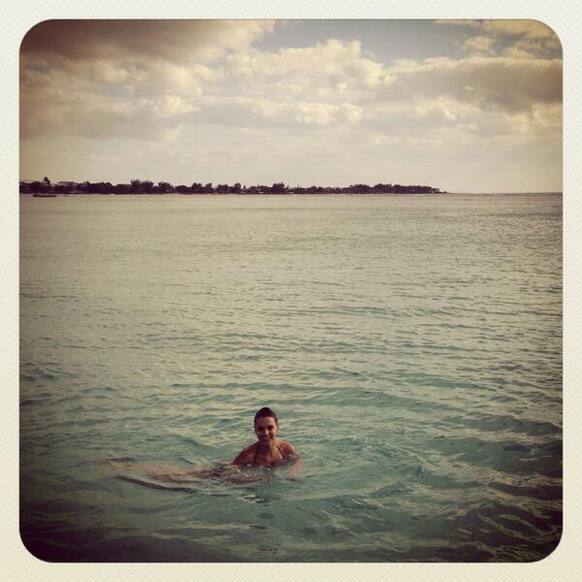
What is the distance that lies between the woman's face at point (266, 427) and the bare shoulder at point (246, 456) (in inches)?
6.6

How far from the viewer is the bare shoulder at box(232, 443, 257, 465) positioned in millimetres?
5242

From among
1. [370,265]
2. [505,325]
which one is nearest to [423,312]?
[505,325]

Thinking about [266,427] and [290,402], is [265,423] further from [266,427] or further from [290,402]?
[290,402]

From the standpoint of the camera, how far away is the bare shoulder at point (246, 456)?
5.24 meters

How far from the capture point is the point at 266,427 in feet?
16.7

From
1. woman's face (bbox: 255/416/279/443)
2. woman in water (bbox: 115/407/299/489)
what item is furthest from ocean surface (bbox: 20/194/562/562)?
woman's face (bbox: 255/416/279/443)

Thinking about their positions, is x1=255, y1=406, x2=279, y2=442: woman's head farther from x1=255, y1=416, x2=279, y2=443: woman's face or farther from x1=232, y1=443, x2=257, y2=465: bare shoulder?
x1=232, y1=443, x2=257, y2=465: bare shoulder

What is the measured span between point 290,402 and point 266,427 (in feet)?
5.26

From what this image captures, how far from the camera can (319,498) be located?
491 centimetres

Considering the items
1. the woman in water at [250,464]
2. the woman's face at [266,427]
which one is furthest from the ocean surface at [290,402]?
the woman's face at [266,427]

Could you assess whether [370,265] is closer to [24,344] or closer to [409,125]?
[409,125]

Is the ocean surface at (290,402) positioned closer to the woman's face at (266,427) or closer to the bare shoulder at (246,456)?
the bare shoulder at (246,456)

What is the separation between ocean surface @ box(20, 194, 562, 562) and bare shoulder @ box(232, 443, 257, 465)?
0.38 ft

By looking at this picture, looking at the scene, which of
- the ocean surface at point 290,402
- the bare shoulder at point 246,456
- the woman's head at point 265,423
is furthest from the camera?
the bare shoulder at point 246,456
